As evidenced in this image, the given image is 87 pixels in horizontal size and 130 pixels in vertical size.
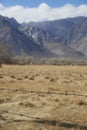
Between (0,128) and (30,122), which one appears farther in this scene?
(30,122)

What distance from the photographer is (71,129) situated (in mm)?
11383

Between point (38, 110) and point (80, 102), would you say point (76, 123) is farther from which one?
point (80, 102)

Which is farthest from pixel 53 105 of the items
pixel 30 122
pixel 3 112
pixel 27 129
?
pixel 27 129

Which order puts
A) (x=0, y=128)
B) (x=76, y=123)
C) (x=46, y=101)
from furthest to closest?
1. (x=46, y=101)
2. (x=76, y=123)
3. (x=0, y=128)

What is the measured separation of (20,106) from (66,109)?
1.87 m

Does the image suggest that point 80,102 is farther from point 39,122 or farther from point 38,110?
point 39,122

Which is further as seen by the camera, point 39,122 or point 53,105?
point 53,105

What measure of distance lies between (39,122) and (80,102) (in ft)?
13.8

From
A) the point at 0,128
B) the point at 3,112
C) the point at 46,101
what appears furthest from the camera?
the point at 46,101

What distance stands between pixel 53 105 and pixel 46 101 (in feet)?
3.88

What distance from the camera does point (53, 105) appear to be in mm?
15898

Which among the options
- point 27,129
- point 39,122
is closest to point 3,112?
point 39,122

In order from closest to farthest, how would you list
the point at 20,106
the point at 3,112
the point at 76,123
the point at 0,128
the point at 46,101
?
the point at 0,128, the point at 76,123, the point at 3,112, the point at 20,106, the point at 46,101

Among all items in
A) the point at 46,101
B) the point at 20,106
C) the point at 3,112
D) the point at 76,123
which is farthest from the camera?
the point at 46,101
